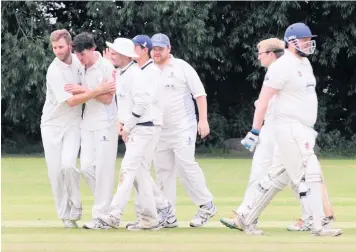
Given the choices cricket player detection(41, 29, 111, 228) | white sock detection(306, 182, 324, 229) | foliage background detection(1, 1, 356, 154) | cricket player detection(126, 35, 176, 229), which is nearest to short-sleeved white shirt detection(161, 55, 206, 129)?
cricket player detection(126, 35, 176, 229)

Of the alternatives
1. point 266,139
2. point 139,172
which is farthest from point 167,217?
point 266,139

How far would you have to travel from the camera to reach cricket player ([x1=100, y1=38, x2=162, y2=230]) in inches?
443

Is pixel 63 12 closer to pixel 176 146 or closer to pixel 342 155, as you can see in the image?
pixel 342 155

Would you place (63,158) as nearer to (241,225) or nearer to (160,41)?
(160,41)

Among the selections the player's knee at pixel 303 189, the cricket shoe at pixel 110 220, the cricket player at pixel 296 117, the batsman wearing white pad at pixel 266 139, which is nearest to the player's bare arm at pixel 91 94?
the cricket shoe at pixel 110 220

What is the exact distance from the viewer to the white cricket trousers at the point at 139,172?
1125 centimetres

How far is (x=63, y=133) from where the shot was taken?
1165 cm

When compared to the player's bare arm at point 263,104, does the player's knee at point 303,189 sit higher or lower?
lower

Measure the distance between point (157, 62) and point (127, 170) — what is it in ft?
5.06

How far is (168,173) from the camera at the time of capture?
12.3 metres

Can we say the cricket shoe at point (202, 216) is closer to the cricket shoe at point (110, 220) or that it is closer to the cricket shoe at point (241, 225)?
the cricket shoe at point (241, 225)

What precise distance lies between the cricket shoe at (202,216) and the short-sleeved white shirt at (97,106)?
4.54 ft

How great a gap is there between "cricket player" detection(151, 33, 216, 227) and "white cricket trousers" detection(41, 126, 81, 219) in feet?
3.55

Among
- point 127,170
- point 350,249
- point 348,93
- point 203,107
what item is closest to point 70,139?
point 127,170
